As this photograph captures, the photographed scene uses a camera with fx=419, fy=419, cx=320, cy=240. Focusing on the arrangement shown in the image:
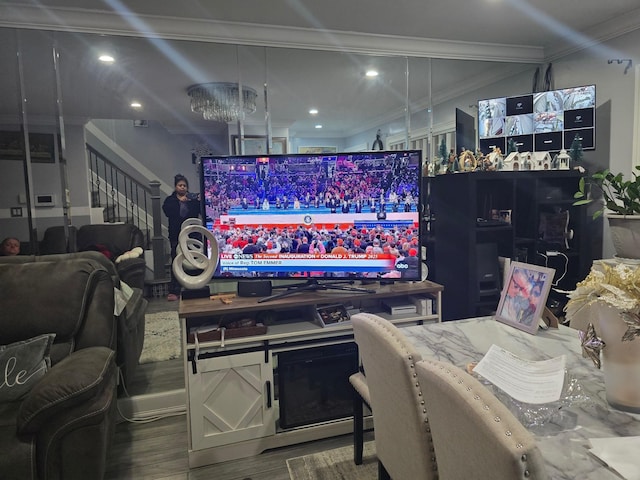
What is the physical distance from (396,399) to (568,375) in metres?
0.55

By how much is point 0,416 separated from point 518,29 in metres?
3.92

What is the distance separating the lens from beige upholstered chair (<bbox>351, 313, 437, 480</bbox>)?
3.69ft

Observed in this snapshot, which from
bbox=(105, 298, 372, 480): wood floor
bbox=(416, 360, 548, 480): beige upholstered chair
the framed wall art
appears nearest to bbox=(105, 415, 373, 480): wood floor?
bbox=(105, 298, 372, 480): wood floor

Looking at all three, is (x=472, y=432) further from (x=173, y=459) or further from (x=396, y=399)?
(x=173, y=459)

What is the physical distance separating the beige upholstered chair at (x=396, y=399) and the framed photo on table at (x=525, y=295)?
0.75 meters

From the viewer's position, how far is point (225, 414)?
220 centimetres

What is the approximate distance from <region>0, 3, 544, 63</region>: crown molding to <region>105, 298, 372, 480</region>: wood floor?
2.32 m

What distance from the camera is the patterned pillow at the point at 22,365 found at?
1.87m

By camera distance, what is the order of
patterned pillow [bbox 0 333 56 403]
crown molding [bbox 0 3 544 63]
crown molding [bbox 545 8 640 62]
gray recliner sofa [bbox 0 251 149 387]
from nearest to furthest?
patterned pillow [bbox 0 333 56 403]
gray recliner sofa [bbox 0 251 149 387]
crown molding [bbox 0 3 544 63]
crown molding [bbox 545 8 640 62]

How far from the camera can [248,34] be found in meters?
2.88

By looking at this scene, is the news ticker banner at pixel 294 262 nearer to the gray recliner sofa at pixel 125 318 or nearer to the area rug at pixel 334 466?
the gray recliner sofa at pixel 125 318

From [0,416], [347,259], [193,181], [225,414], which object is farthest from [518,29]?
[0,416]

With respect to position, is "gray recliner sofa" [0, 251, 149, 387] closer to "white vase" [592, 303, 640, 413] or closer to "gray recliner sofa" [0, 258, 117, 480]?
"gray recliner sofa" [0, 258, 117, 480]

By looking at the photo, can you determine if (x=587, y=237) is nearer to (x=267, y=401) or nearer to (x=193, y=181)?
(x=267, y=401)
